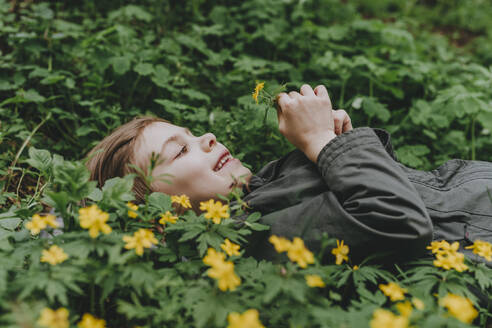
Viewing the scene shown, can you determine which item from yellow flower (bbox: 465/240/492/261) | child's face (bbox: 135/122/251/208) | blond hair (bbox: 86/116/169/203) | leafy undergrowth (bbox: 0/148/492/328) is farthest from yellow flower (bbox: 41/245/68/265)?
yellow flower (bbox: 465/240/492/261)

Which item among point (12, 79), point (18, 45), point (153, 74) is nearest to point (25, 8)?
point (18, 45)

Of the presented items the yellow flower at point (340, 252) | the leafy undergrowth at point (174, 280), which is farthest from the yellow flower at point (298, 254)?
the yellow flower at point (340, 252)

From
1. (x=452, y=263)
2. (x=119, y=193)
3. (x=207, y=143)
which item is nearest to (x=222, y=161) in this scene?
(x=207, y=143)

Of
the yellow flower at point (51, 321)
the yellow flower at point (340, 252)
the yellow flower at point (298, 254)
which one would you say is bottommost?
the yellow flower at point (340, 252)

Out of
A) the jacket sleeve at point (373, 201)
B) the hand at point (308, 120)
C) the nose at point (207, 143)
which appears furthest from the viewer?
the nose at point (207, 143)

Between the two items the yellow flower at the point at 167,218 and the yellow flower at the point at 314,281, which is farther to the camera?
the yellow flower at the point at 167,218

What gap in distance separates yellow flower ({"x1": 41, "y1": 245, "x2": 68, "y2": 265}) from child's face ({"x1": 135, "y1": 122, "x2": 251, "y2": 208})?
22.0 inches

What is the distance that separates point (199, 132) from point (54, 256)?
1212mm

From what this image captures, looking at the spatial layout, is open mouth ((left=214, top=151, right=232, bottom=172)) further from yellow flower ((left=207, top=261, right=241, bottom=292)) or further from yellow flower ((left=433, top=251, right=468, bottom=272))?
yellow flower ((left=433, top=251, right=468, bottom=272))

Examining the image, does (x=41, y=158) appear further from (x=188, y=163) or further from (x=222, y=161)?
Result: (x=222, y=161)

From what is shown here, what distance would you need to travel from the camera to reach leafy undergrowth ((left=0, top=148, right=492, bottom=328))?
94 cm

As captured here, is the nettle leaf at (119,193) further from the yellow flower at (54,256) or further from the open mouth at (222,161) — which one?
the open mouth at (222,161)

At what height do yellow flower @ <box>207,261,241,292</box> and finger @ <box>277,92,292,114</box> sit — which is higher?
finger @ <box>277,92,292,114</box>

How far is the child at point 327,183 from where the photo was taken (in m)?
1.30
